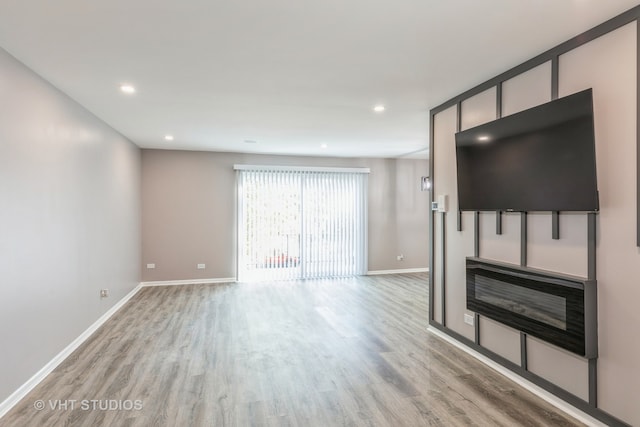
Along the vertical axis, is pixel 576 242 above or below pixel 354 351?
above

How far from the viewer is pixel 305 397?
2652mm

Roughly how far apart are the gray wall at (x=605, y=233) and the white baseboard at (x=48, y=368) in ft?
13.2

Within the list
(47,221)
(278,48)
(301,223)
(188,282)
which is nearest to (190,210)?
(188,282)

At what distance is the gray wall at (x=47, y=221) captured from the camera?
2.54m

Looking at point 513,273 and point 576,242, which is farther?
point 513,273

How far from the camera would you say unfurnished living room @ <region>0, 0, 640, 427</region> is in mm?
2150

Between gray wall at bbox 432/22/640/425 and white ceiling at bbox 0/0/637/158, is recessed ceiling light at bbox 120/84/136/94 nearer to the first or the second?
white ceiling at bbox 0/0/637/158

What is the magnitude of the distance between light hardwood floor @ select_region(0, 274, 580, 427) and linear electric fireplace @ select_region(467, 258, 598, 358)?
1.85ft

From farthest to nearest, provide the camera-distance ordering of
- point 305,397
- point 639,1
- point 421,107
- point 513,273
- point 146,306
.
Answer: point 146,306, point 421,107, point 513,273, point 305,397, point 639,1

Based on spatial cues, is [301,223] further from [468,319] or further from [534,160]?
[534,160]

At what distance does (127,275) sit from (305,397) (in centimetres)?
439

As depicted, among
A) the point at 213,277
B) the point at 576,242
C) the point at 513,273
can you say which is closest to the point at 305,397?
the point at 513,273

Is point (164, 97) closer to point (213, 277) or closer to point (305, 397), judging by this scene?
point (305, 397)

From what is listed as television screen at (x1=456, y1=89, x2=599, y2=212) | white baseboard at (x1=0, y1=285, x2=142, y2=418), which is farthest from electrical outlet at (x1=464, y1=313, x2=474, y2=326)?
white baseboard at (x1=0, y1=285, x2=142, y2=418)
